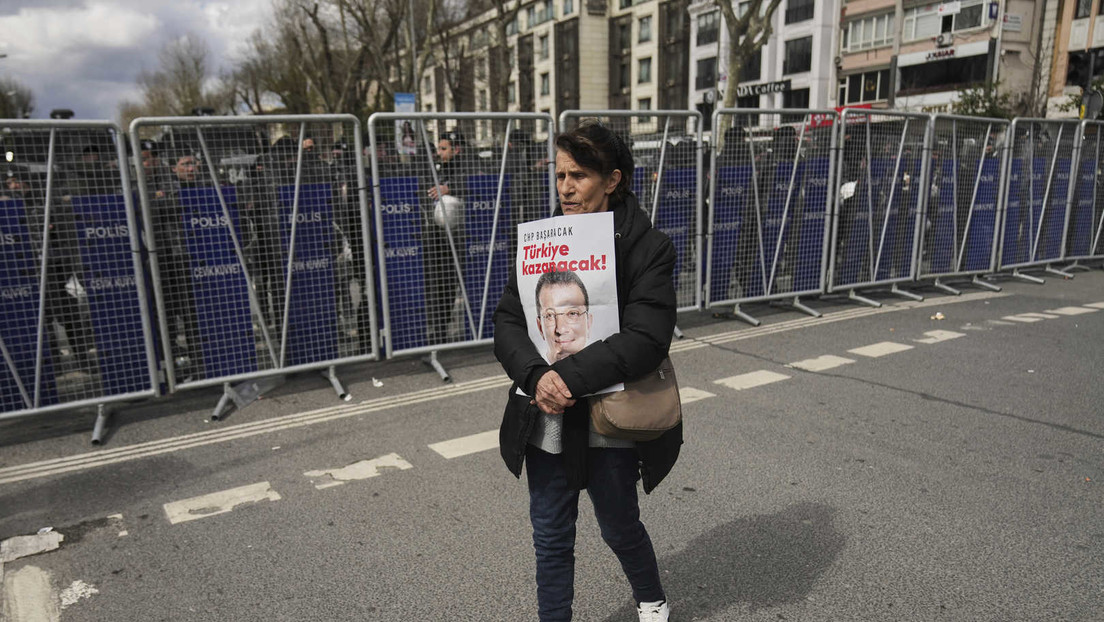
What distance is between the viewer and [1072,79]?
3628cm

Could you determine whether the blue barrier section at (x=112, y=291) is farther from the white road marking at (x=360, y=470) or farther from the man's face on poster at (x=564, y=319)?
the man's face on poster at (x=564, y=319)

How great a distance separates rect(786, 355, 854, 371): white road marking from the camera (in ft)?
21.5

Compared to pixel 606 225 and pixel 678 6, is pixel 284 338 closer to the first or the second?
pixel 606 225

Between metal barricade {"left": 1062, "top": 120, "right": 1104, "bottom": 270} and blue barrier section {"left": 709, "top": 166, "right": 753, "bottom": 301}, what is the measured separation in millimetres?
6543

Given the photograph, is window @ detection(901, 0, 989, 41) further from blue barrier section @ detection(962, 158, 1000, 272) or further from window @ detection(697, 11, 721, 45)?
blue barrier section @ detection(962, 158, 1000, 272)

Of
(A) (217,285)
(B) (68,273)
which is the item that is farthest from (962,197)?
(B) (68,273)

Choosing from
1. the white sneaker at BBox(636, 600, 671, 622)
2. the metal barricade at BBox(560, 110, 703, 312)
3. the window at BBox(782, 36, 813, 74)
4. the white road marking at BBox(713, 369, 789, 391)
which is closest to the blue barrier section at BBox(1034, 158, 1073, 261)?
the metal barricade at BBox(560, 110, 703, 312)

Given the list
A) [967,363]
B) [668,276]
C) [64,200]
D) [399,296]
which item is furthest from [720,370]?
[64,200]

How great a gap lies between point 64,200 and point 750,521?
198 inches

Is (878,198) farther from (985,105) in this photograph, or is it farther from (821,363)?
(985,105)

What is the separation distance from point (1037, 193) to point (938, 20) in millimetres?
36864

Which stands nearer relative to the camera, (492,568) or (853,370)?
(492,568)

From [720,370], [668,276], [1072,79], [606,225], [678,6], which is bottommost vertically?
[720,370]

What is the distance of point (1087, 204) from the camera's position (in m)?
11.9
